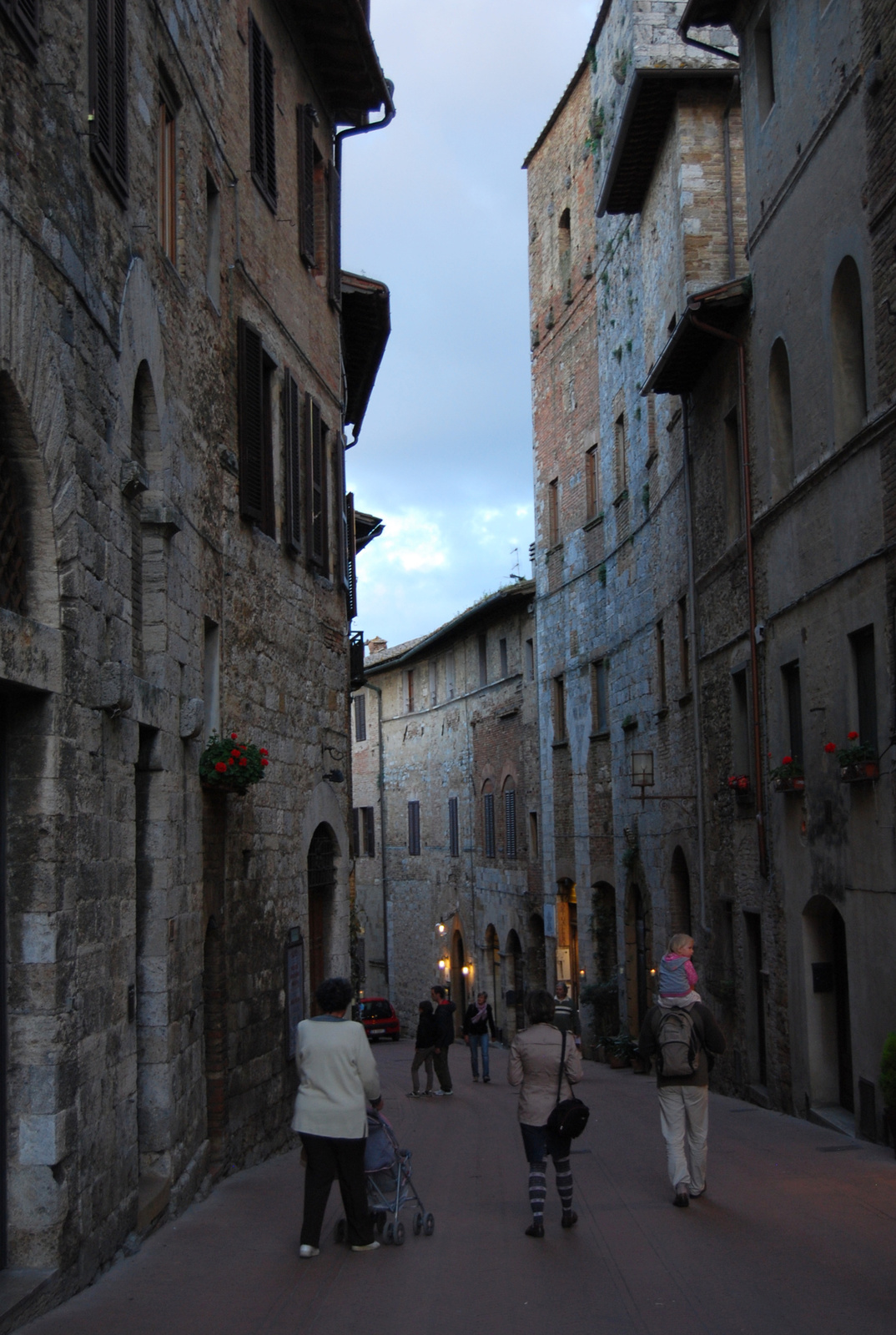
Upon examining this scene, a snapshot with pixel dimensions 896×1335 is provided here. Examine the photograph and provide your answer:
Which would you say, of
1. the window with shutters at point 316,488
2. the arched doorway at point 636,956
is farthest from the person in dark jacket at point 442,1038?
the window with shutters at point 316,488

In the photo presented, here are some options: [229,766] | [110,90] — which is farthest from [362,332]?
[110,90]

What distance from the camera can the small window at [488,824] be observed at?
3234 cm

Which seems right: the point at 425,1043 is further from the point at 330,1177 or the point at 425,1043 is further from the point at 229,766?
the point at 330,1177

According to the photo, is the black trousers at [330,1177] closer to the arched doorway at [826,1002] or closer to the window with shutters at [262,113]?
the arched doorway at [826,1002]

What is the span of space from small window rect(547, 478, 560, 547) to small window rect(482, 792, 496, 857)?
6.66 m

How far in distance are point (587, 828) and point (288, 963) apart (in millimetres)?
13287

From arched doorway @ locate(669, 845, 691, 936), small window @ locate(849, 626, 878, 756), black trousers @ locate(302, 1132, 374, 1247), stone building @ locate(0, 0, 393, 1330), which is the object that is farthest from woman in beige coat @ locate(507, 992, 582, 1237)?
arched doorway @ locate(669, 845, 691, 936)

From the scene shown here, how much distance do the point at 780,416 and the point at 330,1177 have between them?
9.70 metres

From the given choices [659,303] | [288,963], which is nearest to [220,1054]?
[288,963]

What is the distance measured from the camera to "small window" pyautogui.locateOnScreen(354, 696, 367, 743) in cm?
4347

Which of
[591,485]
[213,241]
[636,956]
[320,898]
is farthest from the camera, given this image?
[591,485]

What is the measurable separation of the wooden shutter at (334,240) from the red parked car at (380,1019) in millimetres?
21311

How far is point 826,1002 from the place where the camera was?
13.4 m

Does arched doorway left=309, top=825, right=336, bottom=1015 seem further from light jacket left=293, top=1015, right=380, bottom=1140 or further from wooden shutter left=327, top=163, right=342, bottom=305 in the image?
light jacket left=293, top=1015, right=380, bottom=1140
